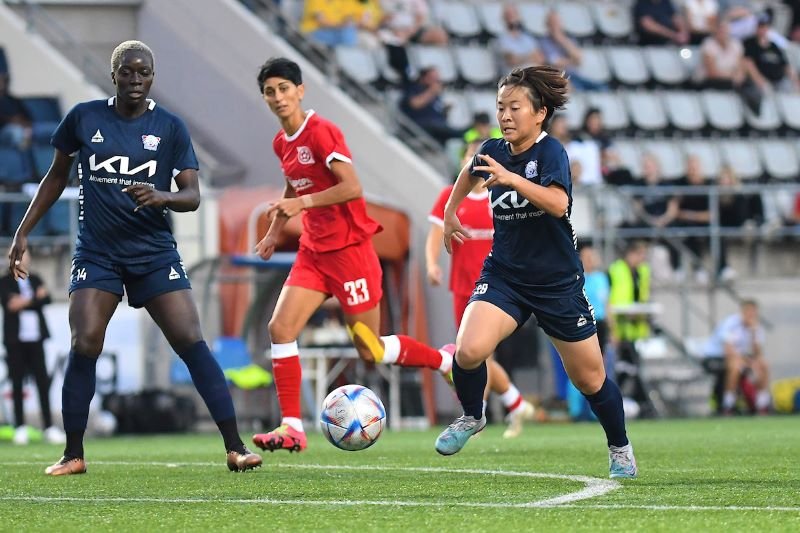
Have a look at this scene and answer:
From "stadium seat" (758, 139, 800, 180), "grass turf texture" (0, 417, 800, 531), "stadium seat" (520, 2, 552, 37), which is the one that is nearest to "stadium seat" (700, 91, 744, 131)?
"stadium seat" (758, 139, 800, 180)

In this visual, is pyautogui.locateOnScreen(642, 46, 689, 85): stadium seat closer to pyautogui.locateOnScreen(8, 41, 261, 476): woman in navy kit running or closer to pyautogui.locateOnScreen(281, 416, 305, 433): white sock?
pyautogui.locateOnScreen(281, 416, 305, 433): white sock

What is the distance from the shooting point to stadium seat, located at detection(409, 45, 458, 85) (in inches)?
799

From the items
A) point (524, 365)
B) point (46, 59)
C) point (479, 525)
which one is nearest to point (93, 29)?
point (46, 59)

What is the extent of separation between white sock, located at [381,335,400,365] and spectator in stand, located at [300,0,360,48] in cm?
987

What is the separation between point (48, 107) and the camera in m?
18.3

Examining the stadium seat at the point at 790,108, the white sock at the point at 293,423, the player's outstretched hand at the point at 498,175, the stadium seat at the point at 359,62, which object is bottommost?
the white sock at the point at 293,423

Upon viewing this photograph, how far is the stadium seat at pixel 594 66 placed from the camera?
21.3 m

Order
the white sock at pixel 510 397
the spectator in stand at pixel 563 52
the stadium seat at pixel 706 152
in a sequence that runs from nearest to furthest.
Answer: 1. the white sock at pixel 510 397
2. the stadium seat at pixel 706 152
3. the spectator in stand at pixel 563 52

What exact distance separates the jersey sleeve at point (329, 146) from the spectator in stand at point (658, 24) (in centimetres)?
1310

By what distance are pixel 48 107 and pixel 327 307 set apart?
12.4ft

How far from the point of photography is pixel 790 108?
22000mm

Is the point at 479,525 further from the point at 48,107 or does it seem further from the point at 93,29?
the point at 93,29

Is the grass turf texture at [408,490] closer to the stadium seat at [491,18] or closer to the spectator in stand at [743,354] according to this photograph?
the spectator in stand at [743,354]

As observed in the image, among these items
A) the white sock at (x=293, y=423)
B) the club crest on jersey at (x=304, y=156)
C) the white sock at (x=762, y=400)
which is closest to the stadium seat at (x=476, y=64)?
the white sock at (x=762, y=400)
